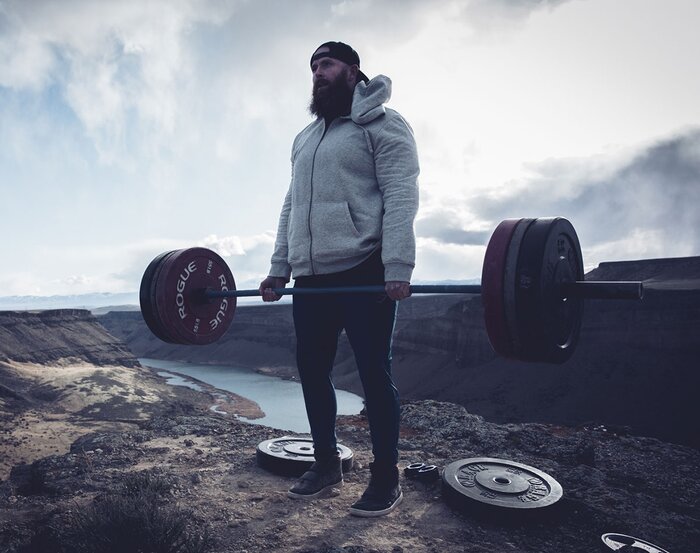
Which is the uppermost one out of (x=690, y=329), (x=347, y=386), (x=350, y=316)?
(x=350, y=316)

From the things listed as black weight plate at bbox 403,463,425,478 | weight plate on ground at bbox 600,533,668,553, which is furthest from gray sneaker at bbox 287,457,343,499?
weight plate on ground at bbox 600,533,668,553

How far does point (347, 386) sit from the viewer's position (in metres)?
32.2

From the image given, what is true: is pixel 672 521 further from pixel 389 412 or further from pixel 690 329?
pixel 690 329

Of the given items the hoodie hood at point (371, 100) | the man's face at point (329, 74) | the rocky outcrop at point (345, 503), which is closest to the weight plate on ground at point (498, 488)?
the rocky outcrop at point (345, 503)

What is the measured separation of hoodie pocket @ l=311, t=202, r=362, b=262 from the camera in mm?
2475

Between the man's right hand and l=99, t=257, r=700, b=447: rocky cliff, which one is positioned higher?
the man's right hand

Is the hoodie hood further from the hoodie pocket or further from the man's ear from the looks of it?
the hoodie pocket

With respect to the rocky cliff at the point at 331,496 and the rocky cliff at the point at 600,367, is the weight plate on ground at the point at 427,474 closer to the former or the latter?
the rocky cliff at the point at 331,496

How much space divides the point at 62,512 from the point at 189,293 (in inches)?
57.3

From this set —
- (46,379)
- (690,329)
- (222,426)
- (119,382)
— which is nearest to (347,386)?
(119,382)

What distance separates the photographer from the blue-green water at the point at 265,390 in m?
23.0

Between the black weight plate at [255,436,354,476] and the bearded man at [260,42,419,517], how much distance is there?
436 mm

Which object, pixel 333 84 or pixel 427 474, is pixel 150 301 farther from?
pixel 427 474

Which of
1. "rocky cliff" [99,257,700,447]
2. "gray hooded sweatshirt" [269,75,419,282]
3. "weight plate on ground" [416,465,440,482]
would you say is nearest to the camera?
"gray hooded sweatshirt" [269,75,419,282]
